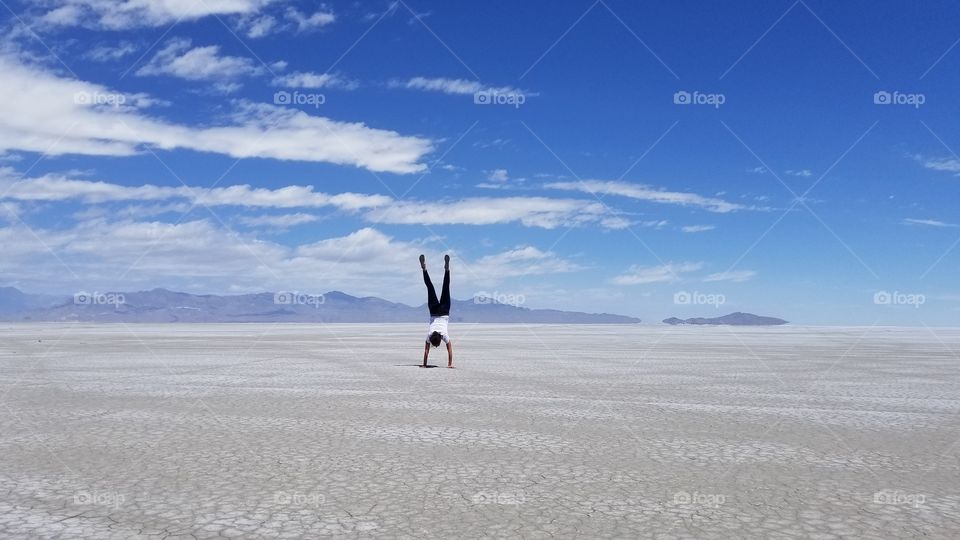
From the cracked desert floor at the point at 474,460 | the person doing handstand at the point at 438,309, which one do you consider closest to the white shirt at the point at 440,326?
the person doing handstand at the point at 438,309

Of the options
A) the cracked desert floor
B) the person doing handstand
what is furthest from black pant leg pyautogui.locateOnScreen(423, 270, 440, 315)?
the cracked desert floor

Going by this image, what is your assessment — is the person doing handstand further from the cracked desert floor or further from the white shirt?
the cracked desert floor

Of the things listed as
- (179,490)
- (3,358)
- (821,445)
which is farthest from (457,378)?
(3,358)

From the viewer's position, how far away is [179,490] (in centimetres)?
687

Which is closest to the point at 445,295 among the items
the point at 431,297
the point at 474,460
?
the point at 431,297

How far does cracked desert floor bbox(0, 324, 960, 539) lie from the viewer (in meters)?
5.95

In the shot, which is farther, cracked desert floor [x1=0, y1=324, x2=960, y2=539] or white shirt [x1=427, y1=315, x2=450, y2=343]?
white shirt [x1=427, y1=315, x2=450, y2=343]

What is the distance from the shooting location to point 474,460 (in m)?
8.21

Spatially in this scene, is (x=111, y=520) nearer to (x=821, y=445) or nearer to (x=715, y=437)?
(x=715, y=437)

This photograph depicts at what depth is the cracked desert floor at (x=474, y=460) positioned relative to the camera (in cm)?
595

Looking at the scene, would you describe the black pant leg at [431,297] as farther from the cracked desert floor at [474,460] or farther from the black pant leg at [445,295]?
the cracked desert floor at [474,460]

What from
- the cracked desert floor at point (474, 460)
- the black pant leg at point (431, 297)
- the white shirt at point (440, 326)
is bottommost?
the cracked desert floor at point (474, 460)

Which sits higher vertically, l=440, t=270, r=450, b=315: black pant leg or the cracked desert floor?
l=440, t=270, r=450, b=315: black pant leg

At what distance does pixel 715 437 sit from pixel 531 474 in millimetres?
3388
